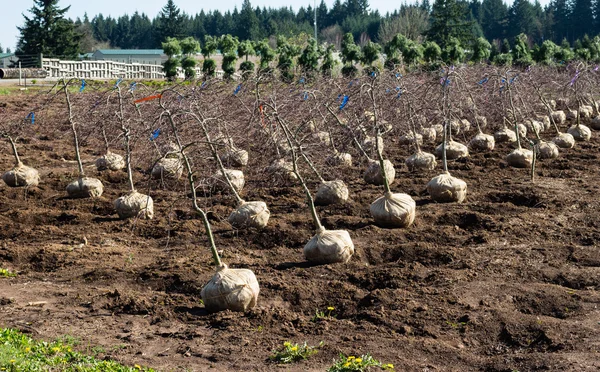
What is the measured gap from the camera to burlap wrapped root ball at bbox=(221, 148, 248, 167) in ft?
44.7

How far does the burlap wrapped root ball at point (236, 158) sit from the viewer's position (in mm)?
13634

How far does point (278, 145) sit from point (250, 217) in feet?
10.0

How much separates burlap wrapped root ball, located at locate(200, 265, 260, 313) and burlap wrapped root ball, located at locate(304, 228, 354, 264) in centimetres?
147

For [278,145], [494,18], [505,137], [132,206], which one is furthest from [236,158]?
[494,18]

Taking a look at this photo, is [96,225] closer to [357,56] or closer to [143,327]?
[143,327]

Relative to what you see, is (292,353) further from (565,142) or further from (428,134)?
(428,134)

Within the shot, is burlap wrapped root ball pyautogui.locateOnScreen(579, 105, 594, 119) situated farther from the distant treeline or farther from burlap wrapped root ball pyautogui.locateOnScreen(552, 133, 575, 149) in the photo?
the distant treeline

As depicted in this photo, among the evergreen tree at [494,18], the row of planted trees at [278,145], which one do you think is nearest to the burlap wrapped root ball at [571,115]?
the row of planted trees at [278,145]

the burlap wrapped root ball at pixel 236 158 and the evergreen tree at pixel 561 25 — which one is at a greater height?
the evergreen tree at pixel 561 25

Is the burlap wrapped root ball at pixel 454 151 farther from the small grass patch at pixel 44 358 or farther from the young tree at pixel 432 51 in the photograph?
the young tree at pixel 432 51

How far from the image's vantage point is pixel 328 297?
7.77m

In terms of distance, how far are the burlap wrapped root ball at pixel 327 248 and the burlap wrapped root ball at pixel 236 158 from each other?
15.6 ft

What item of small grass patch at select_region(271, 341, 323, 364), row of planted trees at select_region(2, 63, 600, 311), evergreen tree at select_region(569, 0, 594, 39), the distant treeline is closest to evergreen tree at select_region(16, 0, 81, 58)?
the distant treeline

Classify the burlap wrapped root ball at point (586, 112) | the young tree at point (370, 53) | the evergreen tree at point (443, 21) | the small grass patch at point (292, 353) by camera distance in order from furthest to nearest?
the evergreen tree at point (443, 21) < the young tree at point (370, 53) < the burlap wrapped root ball at point (586, 112) < the small grass patch at point (292, 353)
